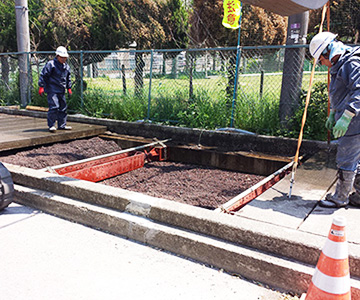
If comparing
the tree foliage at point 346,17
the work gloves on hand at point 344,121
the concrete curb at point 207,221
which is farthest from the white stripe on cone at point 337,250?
the tree foliage at point 346,17

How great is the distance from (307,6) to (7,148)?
17.4 feet

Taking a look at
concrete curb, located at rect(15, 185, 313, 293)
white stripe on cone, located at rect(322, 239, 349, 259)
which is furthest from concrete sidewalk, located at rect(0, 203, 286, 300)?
white stripe on cone, located at rect(322, 239, 349, 259)

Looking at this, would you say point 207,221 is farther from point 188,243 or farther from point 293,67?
point 293,67

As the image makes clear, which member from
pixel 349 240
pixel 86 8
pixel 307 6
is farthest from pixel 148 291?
pixel 86 8

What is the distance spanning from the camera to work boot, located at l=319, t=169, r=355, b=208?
11.9 feet

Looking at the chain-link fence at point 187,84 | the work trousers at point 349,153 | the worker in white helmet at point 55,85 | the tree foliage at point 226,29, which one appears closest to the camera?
the work trousers at point 349,153

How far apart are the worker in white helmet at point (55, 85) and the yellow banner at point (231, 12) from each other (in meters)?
3.68

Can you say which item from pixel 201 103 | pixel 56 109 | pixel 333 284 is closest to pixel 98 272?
pixel 333 284

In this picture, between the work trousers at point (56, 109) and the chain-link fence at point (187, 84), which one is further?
the work trousers at point (56, 109)

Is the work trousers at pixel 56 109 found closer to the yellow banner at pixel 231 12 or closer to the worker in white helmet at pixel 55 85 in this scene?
the worker in white helmet at pixel 55 85

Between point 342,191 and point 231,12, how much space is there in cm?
542

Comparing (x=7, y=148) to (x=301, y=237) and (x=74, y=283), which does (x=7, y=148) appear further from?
(x=301, y=237)

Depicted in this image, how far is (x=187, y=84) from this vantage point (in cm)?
791

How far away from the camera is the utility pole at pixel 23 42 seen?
10.1 meters
